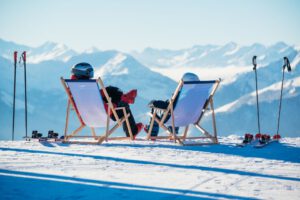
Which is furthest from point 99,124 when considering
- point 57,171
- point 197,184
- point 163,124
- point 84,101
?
point 197,184

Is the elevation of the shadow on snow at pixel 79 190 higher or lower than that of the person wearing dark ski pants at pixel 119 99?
lower

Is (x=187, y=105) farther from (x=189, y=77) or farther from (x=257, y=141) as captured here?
(x=257, y=141)

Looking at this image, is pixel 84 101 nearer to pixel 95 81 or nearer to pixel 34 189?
pixel 95 81

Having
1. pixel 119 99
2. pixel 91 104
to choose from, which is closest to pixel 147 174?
pixel 91 104

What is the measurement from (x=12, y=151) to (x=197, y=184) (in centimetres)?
317

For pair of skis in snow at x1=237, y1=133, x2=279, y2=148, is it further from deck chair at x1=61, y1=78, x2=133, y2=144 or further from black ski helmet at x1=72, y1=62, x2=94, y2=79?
black ski helmet at x1=72, y1=62, x2=94, y2=79

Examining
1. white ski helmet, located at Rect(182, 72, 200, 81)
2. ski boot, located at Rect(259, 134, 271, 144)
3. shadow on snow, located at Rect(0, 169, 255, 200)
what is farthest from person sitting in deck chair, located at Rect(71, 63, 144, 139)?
shadow on snow, located at Rect(0, 169, 255, 200)

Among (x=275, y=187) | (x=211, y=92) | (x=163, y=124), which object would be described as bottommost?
(x=275, y=187)

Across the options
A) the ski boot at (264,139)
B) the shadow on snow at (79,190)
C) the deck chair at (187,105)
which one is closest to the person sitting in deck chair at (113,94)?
the deck chair at (187,105)

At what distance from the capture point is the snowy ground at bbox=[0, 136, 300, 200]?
3.52m

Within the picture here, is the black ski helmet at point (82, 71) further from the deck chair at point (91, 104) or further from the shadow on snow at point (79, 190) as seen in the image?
the shadow on snow at point (79, 190)

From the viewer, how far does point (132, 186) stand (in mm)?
3795

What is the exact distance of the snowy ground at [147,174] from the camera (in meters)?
3.52

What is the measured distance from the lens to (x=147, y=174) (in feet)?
14.6
